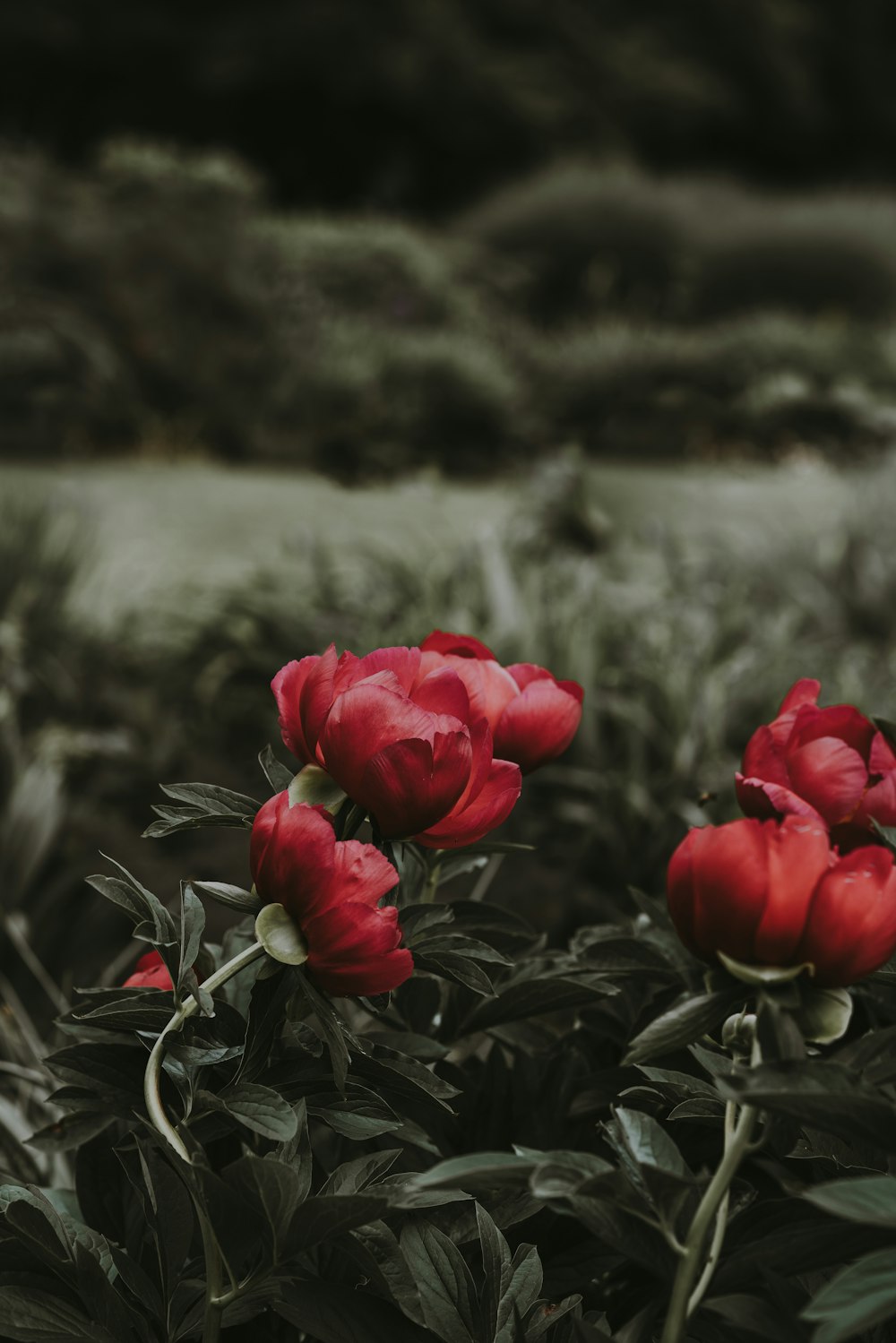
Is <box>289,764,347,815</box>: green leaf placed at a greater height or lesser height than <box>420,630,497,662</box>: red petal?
lesser

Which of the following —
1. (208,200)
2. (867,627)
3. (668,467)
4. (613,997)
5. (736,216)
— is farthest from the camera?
(736,216)

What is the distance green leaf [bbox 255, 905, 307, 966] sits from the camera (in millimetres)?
459

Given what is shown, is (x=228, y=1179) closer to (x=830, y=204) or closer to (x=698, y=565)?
(x=698, y=565)

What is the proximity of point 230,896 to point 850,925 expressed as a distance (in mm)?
236

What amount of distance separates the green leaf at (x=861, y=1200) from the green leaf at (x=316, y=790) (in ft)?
0.77

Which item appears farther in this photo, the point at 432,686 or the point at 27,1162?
the point at 27,1162

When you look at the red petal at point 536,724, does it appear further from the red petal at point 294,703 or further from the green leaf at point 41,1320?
the green leaf at point 41,1320

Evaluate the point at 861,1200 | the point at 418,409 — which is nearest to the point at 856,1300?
the point at 861,1200

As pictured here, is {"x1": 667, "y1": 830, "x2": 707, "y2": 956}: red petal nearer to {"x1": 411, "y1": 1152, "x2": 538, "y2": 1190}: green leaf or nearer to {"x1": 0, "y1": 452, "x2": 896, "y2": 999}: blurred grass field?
{"x1": 411, "y1": 1152, "x2": 538, "y2": 1190}: green leaf

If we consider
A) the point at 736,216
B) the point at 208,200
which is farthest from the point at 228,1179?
the point at 736,216

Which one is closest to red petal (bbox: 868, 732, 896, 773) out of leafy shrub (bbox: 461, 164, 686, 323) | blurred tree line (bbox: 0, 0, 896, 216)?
leafy shrub (bbox: 461, 164, 686, 323)

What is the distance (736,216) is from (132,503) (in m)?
7.05

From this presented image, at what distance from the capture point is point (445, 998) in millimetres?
659

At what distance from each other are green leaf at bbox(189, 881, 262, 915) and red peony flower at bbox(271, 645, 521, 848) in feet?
0.19
